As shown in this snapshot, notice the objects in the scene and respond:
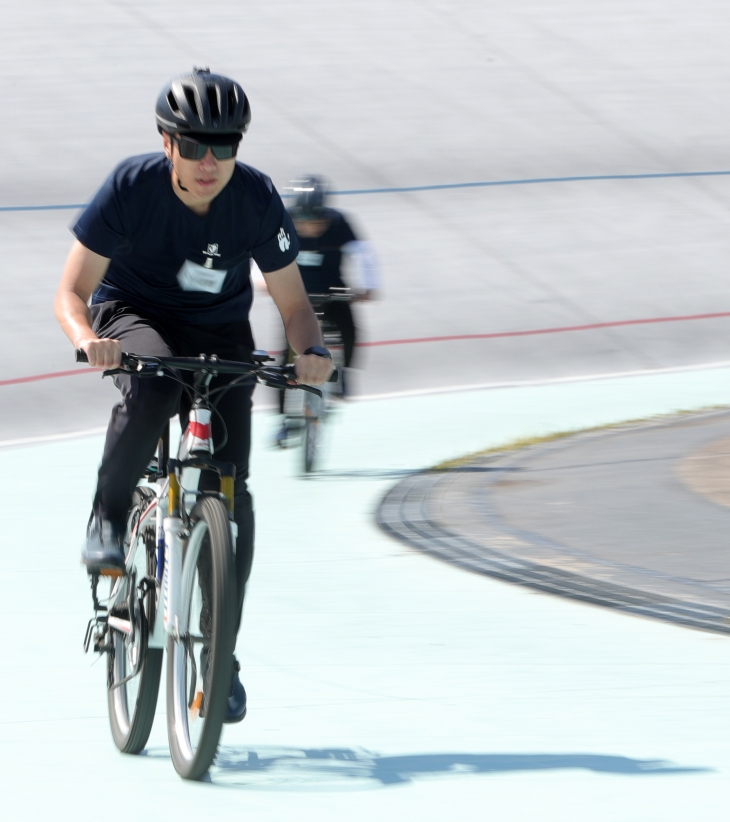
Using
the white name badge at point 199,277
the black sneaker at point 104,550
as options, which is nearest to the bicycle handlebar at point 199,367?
the white name badge at point 199,277

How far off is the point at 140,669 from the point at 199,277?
105 centimetres

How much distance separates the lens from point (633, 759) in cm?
386

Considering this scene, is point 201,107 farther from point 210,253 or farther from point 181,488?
point 181,488

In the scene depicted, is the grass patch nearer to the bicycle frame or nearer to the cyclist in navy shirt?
the cyclist in navy shirt

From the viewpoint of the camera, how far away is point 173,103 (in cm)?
368

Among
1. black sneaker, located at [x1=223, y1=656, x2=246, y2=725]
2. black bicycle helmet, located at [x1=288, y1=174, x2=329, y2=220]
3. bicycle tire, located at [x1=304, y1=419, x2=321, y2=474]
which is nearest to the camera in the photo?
black sneaker, located at [x1=223, y1=656, x2=246, y2=725]

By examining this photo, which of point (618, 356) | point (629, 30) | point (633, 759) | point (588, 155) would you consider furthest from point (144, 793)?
point (629, 30)

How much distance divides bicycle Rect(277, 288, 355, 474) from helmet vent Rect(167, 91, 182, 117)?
4995mm

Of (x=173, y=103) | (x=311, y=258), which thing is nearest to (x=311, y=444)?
(x=311, y=258)

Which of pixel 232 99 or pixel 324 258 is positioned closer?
pixel 232 99

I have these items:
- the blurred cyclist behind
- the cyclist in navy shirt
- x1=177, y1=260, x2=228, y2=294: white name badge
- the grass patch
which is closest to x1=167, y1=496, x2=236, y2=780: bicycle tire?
the cyclist in navy shirt

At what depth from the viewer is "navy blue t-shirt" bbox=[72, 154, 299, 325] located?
3785 mm

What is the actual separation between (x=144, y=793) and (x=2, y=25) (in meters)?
17.6

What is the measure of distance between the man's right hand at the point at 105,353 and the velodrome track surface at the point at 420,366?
1.06 metres
